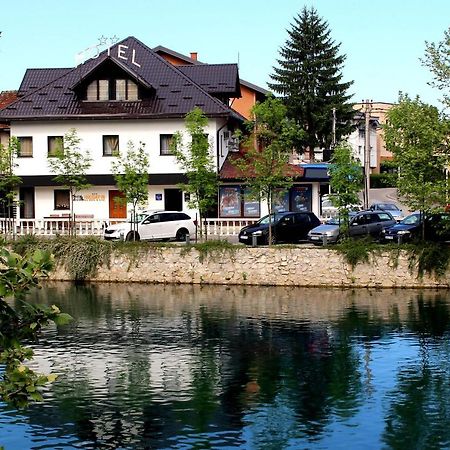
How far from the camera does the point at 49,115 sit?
175 ft

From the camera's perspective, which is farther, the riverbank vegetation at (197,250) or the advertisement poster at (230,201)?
the advertisement poster at (230,201)

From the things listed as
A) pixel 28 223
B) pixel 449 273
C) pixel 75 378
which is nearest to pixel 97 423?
pixel 75 378

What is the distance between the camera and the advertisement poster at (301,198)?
53.5 metres

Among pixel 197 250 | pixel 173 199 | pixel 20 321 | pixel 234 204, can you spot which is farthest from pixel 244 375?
pixel 173 199

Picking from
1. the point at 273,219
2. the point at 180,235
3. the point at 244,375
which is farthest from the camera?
the point at 180,235

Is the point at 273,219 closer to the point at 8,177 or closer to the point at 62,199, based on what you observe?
the point at 8,177

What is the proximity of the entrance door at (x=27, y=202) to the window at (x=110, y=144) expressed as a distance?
4834 millimetres

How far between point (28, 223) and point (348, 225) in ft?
55.5

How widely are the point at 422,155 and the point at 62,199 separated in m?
24.0

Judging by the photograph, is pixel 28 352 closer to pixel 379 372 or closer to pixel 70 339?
pixel 379 372

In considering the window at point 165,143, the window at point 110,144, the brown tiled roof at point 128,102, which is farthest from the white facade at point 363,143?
the window at point 110,144

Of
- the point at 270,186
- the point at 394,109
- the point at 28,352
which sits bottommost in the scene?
the point at 28,352

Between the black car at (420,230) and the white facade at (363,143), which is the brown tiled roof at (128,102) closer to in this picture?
the black car at (420,230)

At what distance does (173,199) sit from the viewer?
175ft
